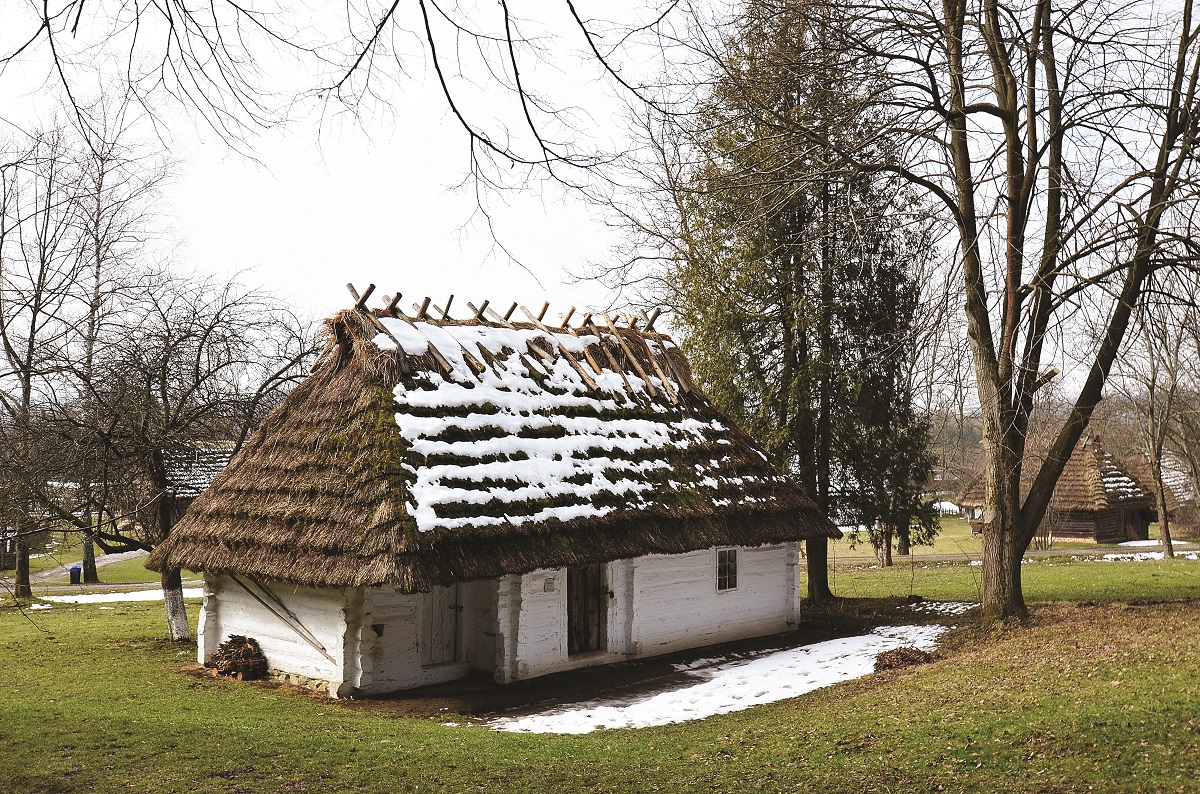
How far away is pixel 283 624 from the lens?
13.5 metres

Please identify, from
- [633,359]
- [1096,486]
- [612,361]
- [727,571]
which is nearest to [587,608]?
[727,571]

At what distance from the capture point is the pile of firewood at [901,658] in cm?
1329

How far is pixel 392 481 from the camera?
482 inches

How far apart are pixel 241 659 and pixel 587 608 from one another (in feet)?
17.8

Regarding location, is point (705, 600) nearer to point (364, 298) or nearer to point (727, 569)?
point (727, 569)

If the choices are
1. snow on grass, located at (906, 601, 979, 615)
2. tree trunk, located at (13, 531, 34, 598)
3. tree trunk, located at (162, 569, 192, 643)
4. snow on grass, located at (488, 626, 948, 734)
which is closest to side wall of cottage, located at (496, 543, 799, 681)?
snow on grass, located at (488, 626, 948, 734)

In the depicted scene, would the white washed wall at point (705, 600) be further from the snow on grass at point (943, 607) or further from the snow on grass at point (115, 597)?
the snow on grass at point (115, 597)

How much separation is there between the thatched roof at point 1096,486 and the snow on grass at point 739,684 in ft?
96.3

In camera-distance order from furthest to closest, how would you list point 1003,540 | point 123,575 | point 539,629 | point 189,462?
point 123,575 < point 189,462 < point 1003,540 < point 539,629

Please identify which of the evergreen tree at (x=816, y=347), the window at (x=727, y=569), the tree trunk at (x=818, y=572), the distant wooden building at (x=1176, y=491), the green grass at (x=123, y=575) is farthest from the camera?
the distant wooden building at (x=1176, y=491)

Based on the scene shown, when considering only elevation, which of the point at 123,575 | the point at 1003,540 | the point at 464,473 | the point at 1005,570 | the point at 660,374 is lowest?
the point at 123,575

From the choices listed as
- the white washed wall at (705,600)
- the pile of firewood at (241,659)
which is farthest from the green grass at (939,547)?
the pile of firewood at (241,659)

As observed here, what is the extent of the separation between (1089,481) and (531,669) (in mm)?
37533

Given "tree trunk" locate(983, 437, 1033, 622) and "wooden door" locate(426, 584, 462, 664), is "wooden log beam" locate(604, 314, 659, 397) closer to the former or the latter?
"wooden door" locate(426, 584, 462, 664)
